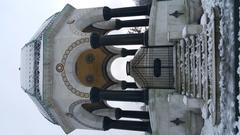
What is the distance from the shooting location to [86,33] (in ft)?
50.5

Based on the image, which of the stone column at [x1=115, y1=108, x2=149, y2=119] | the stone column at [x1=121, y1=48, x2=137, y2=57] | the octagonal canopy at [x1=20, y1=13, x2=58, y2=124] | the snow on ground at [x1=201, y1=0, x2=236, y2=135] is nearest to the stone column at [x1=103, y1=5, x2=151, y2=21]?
the octagonal canopy at [x1=20, y1=13, x2=58, y2=124]

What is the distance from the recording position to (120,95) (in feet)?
46.8

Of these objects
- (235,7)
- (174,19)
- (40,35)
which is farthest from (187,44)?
(40,35)

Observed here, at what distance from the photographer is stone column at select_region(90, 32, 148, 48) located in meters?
14.3

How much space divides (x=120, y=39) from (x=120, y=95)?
1.77 m

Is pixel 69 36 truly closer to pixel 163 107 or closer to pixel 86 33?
pixel 86 33

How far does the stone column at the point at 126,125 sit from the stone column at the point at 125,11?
11.4 ft

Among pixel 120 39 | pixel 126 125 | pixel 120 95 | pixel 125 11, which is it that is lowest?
pixel 126 125

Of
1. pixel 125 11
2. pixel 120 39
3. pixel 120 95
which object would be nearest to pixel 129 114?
pixel 120 95

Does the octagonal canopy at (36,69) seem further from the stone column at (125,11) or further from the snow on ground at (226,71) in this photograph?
the snow on ground at (226,71)

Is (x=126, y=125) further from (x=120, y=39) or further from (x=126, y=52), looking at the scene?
(x=126, y=52)

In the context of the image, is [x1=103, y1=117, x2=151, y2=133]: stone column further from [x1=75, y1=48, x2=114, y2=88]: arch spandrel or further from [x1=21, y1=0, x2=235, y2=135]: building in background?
[x1=75, y1=48, x2=114, y2=88]: arch spandrel

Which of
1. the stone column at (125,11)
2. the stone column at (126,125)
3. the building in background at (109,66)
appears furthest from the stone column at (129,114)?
the stone column at (125,11)

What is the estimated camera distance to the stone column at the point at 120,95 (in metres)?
14.0
